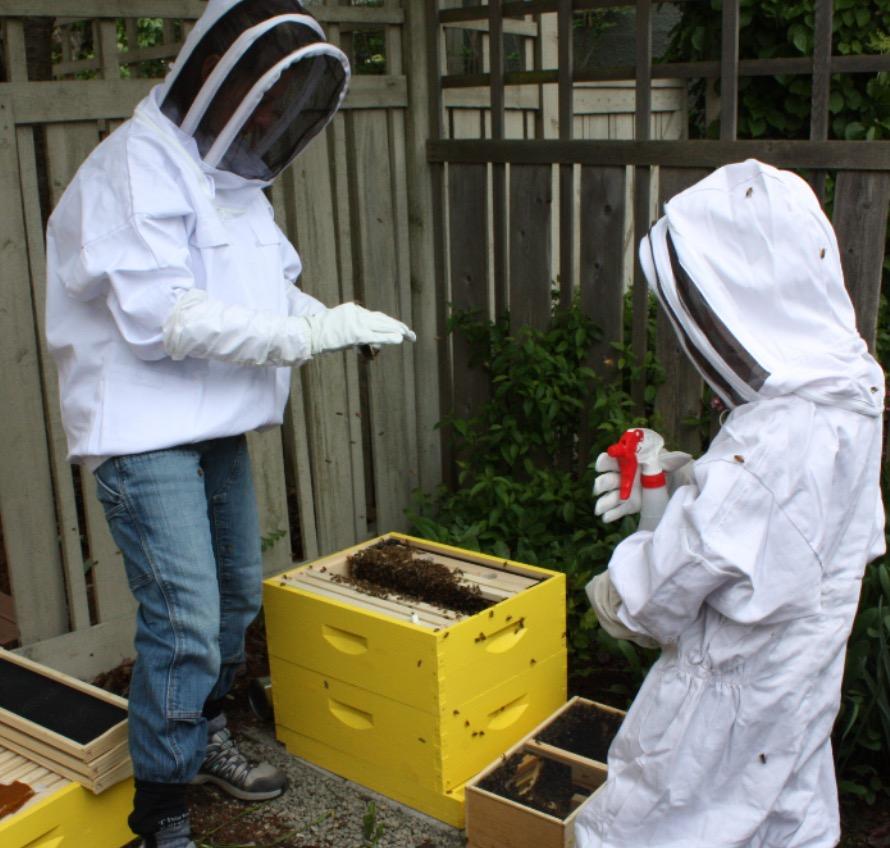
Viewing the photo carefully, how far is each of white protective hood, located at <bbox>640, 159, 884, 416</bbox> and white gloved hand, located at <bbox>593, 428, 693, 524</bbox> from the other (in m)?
0.42

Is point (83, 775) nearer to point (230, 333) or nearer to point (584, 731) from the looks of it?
point (230, 333)

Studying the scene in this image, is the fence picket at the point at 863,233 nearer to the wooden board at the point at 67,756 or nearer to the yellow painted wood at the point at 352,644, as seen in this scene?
the yellow painted wood at the point at 352,644

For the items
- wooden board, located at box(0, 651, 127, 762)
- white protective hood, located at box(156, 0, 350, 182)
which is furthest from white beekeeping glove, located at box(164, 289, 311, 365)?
wooden board, located at box(0, 651, 127, 762)

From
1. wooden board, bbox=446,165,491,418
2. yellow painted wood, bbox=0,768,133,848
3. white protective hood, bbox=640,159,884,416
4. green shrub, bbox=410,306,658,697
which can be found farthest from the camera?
wooden board, bbox=446,165,491,418

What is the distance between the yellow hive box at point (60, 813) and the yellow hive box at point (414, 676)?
2.01ft

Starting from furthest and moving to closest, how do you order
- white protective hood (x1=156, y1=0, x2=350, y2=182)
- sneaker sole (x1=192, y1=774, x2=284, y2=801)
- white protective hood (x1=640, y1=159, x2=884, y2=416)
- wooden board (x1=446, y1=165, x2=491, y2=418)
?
1. wooden board (x1=446, y1=165, x2=491, y2=418)
2. sneaker sole (x1=192, y1=774, x2=284, y2=801)
3. white protective hood (x1=156, y1=0, x2=350, y2=182)
4. white protective hood (x1=640, y1=159, x2=884, y2=416)

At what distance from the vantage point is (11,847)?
270 centimetres

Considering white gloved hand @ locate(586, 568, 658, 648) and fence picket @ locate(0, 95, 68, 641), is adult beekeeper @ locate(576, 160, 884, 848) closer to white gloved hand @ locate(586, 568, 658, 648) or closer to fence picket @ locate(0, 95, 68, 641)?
white gloved hand @ locate(586, 568, 658, 648)

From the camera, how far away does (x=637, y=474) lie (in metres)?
2.57

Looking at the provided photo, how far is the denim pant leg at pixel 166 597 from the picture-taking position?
8.86 feet

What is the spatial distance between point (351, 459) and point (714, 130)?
9.13 ft

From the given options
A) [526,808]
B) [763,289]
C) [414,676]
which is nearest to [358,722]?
[414,676]

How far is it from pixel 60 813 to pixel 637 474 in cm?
173

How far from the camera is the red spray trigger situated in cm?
254
